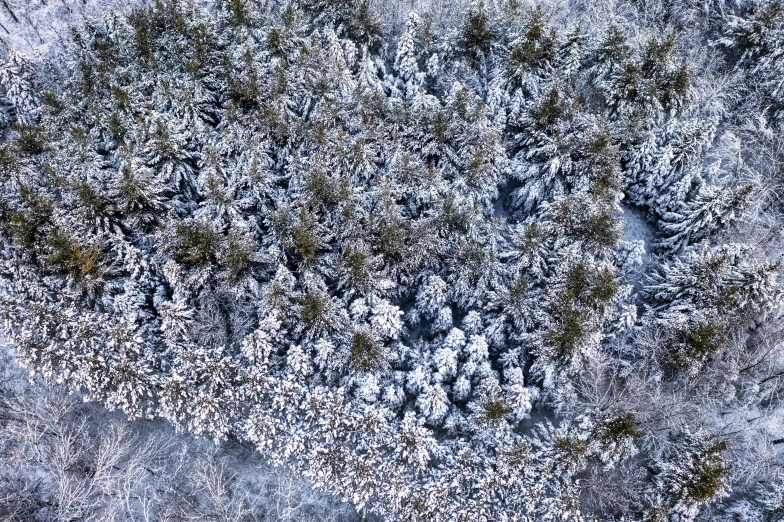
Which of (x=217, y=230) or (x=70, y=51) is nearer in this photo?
(x=217, y=230)

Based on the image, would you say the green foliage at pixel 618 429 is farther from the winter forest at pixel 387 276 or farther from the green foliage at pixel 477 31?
the green foliage at pixel 477 31

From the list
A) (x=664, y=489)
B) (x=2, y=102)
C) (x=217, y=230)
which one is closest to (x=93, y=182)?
(x=217, y=230)

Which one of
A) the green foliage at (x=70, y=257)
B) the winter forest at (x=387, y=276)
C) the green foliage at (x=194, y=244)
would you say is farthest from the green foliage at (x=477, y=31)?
the green foliage at (x=70, y=257)

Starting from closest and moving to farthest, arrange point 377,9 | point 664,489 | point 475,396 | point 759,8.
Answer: point 664,489, point 475,396, point 759,8, point 377,9

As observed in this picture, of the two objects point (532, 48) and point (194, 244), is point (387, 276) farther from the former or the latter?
point (532, 48)

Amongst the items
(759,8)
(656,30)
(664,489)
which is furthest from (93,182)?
(759,8)

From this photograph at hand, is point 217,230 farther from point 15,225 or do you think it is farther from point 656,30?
point 656,30

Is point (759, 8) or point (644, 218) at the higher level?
point (759, 8)

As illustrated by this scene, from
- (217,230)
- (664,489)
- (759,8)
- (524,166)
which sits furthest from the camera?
(759,8)

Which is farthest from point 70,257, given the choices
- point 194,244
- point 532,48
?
point 532,48

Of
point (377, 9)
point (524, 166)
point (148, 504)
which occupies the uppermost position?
point (377, 9)
